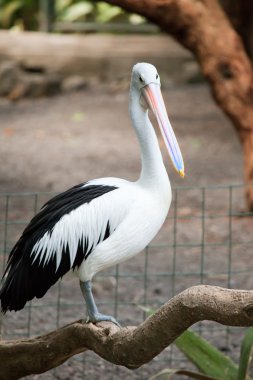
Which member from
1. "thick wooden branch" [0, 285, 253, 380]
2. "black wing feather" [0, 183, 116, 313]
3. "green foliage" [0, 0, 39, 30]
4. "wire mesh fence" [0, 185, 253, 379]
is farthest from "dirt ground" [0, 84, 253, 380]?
"green foliage" [0, 0, 39, 30]

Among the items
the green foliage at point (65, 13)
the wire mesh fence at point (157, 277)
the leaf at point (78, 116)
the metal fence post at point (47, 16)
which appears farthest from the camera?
the green foliage at point (65, 13)

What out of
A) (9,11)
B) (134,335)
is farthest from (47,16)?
(134,335)

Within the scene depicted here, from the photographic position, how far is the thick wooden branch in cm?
246

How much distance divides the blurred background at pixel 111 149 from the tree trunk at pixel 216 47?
7cm

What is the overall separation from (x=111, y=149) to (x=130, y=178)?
1.06m

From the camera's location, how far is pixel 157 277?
5438mm

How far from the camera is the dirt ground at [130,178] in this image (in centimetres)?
447

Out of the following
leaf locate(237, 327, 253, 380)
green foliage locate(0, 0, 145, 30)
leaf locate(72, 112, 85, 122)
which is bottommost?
leaf locate(72, 112, 85, 122)

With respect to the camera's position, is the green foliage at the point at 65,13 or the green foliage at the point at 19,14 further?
the green foliage at the point at 19,14

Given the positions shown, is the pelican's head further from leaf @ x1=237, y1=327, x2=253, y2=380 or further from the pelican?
leaf @ x1=237, y1=327, x2=253, y2=380

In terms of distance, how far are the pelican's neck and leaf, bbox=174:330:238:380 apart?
767 mm

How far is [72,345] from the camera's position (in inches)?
118

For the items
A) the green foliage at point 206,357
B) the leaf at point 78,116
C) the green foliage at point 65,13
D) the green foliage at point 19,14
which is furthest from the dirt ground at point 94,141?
the green foliage at point 206,357

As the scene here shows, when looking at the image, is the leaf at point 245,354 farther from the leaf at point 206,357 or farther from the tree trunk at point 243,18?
the tree trunk at point 243,18
